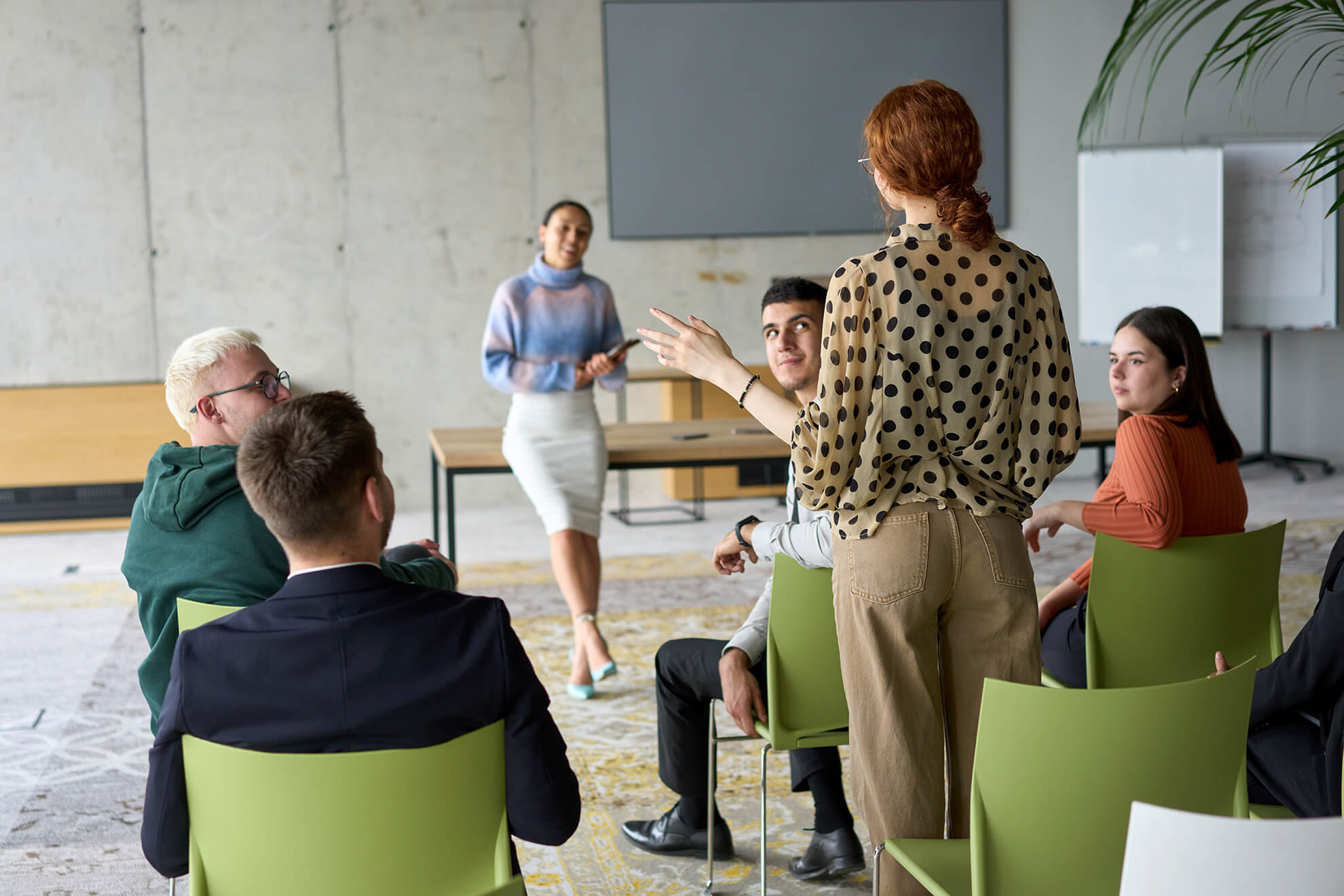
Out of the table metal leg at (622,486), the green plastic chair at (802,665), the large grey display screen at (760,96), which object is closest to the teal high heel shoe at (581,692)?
the green plastic chair at (802,665)

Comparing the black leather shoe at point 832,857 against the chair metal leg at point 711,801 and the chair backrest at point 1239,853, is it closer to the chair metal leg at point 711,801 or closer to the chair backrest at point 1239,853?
the chair metal leg at point 711,801

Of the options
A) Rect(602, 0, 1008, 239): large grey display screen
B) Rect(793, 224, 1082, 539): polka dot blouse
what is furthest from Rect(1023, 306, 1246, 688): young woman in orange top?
Rect(602, 0, 1008, 239): large grey display screen

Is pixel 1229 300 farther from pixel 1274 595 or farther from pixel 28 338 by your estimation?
pixel 28 338

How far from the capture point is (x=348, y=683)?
1.34 metres

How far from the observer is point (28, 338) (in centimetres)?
723

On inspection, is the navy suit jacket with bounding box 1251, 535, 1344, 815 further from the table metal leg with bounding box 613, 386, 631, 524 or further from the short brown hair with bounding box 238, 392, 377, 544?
the table metal leg with bounding box 613, 386, 631, 524

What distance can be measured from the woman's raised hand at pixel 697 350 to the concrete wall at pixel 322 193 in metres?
5.89

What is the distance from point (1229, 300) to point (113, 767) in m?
7.34

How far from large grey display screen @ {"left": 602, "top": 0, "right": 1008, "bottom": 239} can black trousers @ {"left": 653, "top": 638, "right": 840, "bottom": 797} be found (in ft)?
18.0

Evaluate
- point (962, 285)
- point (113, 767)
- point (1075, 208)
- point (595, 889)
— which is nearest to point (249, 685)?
point (962, 285)

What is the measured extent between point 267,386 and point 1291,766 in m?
1.78

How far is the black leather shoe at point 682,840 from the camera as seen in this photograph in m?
2.68

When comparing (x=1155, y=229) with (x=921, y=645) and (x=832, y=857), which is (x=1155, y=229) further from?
(x=921, y=645)

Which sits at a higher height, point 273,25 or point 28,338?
point 273,25
